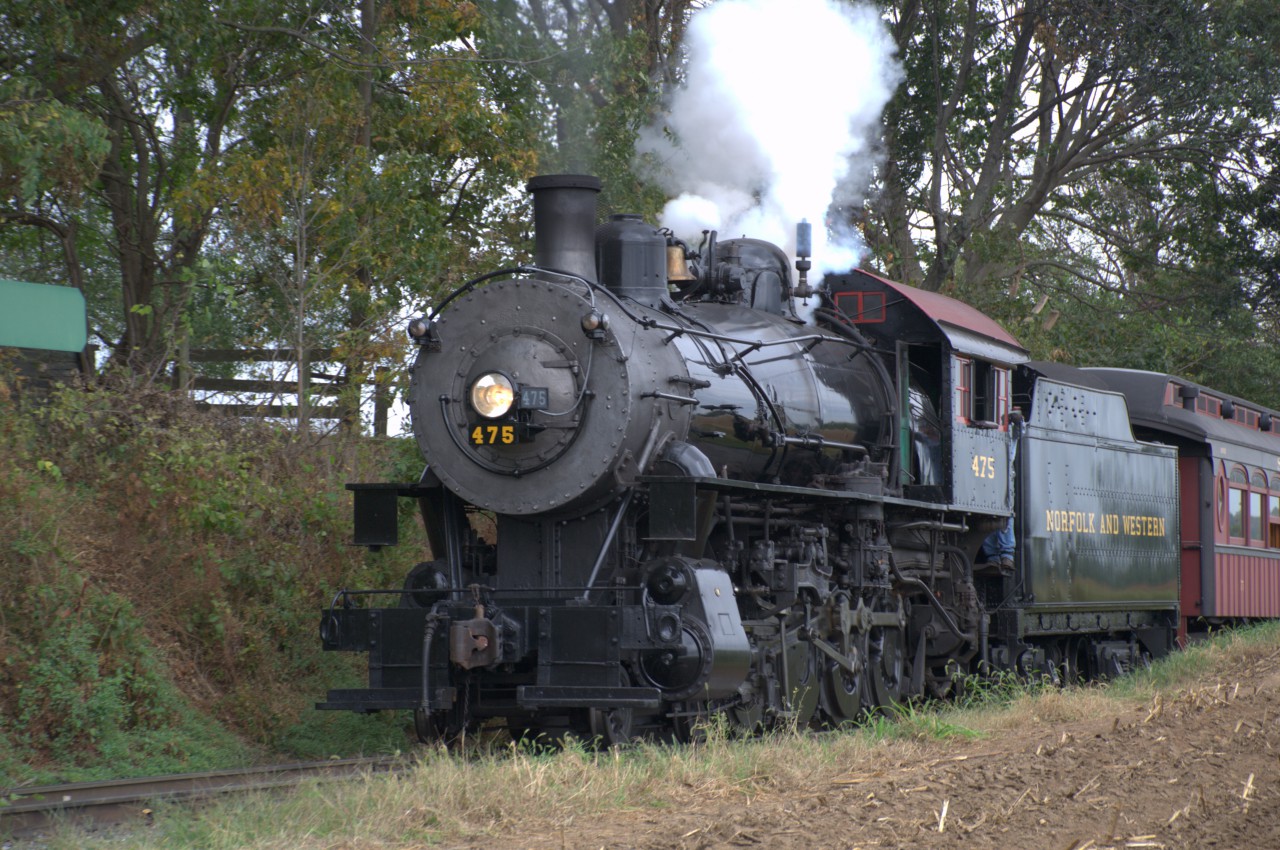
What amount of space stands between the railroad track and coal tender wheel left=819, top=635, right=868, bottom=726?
2.89 metres

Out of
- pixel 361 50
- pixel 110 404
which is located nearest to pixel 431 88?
pixel 361 50

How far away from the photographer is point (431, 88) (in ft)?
48.8

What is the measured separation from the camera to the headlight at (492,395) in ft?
27.0

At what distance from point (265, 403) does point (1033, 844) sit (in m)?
9.09

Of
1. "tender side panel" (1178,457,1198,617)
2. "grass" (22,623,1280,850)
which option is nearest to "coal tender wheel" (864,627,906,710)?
"grass" (22,623,1280,850)

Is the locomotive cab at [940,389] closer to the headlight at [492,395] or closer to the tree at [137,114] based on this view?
the headlight at [492,395]

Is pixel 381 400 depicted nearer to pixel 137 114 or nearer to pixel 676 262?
pixel 137 114

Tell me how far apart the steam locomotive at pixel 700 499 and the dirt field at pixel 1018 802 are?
1.51 meters

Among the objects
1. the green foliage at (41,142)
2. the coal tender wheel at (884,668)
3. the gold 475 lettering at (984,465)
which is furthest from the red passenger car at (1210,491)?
the green foliage at (41,142)

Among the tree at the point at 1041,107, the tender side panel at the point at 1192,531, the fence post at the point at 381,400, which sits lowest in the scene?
the tender side panel at the point at 1192,531

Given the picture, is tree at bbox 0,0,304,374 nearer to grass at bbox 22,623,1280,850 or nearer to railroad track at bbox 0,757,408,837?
railroad track at bbox 0,757,408,837

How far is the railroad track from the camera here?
6312 mm

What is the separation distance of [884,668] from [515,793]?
4.95 meters

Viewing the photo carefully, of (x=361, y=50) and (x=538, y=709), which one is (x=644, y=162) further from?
(x=538, y=709)
